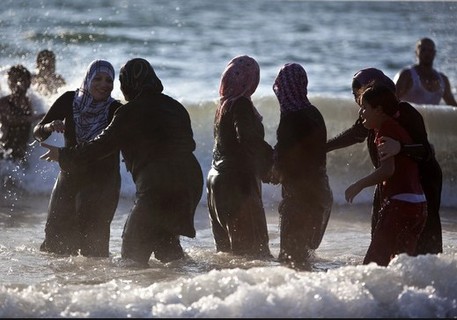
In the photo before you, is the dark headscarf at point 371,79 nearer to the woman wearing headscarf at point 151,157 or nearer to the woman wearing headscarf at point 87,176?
the woman wearing headscarf at point 151,157

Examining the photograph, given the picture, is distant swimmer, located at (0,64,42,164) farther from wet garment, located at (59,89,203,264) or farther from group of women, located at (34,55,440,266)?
wet garment, located at (59,89,203,264)

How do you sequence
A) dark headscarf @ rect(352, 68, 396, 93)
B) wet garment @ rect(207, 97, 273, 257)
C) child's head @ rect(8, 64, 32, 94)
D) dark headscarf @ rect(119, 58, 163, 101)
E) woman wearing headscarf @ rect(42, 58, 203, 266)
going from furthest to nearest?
child's head @ rect(8, 64, 32, 94) → wet garment @ rect(207, 97, 273, 257) → dark headscarf @ rect(352, 68, 396, 93) → dark headscarf @ rect(119, 58, 163, 101) → woman wearing headscarf @ rect(42, 58, 203, 266)

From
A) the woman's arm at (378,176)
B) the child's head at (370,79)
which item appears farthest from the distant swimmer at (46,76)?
the woman's arm at (378,176)

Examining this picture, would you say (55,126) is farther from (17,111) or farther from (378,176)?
(17,111)

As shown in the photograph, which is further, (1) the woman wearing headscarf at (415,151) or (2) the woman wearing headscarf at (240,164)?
(2) the woman wearing headscarf at (240,164)

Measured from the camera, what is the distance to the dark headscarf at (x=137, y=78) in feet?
28.8

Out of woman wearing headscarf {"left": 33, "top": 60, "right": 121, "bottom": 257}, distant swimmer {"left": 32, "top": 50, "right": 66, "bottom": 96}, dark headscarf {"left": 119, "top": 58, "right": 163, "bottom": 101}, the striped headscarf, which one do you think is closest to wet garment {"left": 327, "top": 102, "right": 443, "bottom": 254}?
the striped headscarf

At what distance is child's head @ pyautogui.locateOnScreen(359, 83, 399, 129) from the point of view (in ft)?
25.9

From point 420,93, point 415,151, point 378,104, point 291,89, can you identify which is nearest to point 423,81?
point 420,93

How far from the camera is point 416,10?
43906mm

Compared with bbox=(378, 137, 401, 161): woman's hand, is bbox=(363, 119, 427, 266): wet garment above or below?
below

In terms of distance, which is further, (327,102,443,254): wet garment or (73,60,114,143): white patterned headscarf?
(73,60,114,143): white patterned headscarf

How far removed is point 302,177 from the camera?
29.5 feet

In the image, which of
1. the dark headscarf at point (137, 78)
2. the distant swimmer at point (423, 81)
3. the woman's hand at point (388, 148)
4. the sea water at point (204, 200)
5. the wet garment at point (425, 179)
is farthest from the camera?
the distant swimmer at point (423, 81)
